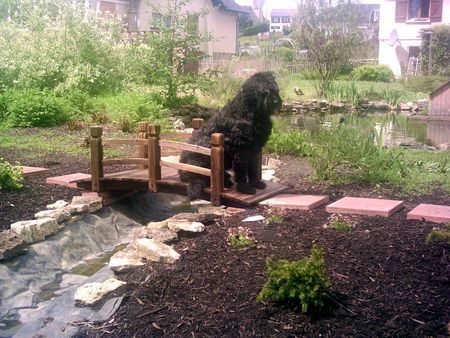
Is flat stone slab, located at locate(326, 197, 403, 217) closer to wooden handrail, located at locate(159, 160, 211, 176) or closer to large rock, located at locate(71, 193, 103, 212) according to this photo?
wooden handrail, located at locate(159, 160, 211, 176)

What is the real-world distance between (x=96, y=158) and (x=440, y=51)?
2402 centimetres

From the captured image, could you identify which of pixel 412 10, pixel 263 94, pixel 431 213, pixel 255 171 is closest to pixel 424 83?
pixel 412 10

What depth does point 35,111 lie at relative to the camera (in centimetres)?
1137

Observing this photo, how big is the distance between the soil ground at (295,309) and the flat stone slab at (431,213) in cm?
11

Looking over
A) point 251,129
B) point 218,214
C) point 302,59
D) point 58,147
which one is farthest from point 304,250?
point 302,59

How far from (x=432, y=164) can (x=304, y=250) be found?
4329mm

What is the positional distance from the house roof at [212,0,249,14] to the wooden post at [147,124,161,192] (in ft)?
99.3

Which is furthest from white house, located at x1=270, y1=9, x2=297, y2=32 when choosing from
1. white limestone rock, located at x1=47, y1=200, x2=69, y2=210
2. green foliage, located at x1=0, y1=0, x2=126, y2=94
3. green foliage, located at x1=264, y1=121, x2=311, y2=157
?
white limestone rock, located at x1=47, y1=200, x2=69, y2=210

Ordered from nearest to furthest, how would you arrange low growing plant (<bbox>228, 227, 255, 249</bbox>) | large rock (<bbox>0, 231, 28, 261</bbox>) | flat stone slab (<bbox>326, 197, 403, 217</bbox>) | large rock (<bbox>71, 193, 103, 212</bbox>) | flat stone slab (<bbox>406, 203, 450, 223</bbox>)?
low growing plant (<bbox>228, 227, 255, 249</bbox>), large rock (<bbox>0, 231, 28, 261</bbox>), flat stone slab (<bbox>406, 203, 450, 223</bbox>), flat stone slab (<bbox>326, 197, 403, 217</bbox>), large rock (<bbox>71, 193, 103, 212</bbox>)

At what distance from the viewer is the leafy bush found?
446 inches

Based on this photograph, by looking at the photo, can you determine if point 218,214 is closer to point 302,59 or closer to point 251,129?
point 251,129

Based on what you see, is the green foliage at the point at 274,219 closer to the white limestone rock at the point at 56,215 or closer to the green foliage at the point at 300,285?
the green foliage at the point at 300,285

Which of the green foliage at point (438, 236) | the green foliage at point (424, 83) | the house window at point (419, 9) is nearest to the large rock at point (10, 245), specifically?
the green foliage at point (438, 236)

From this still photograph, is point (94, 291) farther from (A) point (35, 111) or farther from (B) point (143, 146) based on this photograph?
(A) point (35, 111)
